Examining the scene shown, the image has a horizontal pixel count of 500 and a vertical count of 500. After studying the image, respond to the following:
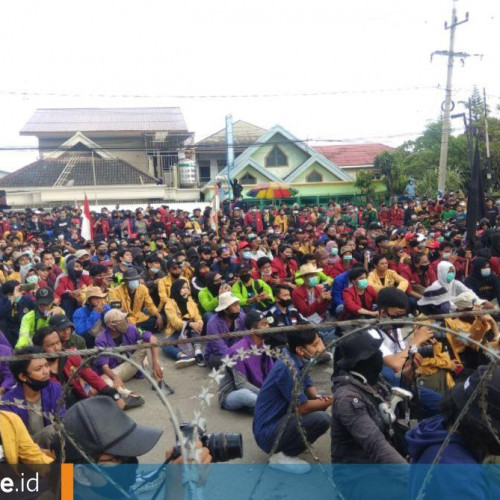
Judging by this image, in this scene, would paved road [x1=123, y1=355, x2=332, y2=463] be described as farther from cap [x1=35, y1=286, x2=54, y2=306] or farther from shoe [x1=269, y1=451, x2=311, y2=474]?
cap [x1=35, y1=286, x2=54, y2=306]

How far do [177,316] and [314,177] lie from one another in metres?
23.1

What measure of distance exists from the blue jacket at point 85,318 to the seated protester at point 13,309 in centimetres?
69

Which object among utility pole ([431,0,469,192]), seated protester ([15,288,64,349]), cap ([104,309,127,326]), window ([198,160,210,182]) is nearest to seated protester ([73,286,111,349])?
seated protester ([15,288,64,349])

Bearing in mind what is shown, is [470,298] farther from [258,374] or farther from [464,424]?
[464,424]

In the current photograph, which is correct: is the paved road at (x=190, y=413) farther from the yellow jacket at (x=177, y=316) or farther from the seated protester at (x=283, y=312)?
the seated protester at (x=283, y=312)

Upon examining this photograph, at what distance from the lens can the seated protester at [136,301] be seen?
7074 mm

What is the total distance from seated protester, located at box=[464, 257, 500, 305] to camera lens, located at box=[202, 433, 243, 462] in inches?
221

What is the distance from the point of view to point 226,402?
4926 mm

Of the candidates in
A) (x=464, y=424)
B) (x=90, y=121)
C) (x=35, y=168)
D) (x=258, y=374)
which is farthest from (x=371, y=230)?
(x=90, y=121)

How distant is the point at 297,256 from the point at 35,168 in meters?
22.1

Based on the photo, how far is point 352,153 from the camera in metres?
33.6

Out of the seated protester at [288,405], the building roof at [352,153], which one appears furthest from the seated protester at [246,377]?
the building roof at [352,153]

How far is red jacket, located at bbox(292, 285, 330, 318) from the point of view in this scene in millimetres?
6926

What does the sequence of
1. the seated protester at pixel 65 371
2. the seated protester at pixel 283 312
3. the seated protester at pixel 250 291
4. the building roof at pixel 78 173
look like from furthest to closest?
the building roof at pixel 78 173 → the seated protester at pixel 250 291 → the seated protester at pixel 283 312 → the seated protester at pixel 65 371
